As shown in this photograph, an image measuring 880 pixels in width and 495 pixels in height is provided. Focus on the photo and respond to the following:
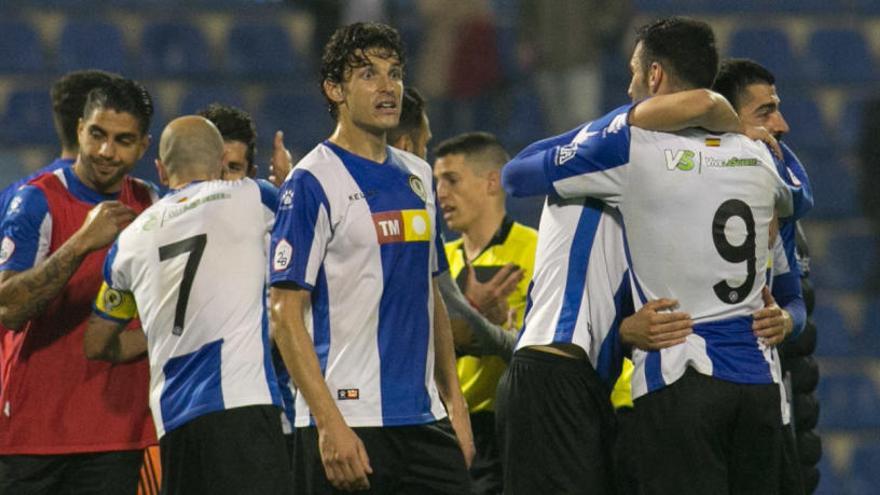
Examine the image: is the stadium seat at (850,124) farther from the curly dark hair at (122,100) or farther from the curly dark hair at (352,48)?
the curly dark hair at (352,48)

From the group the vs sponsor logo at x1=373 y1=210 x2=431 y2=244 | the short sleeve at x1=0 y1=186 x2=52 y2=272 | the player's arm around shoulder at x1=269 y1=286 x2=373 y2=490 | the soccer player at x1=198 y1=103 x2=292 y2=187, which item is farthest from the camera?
the soccer player at x1=198 y1=103 x2=292 y2=187

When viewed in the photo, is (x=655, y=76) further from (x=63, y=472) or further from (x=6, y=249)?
(x=63, y=472)

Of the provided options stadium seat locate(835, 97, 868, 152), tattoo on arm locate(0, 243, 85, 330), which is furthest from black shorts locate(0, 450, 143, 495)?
stadium seat locate(835, 97, 868, 152)

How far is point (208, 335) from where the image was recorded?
4863 mm

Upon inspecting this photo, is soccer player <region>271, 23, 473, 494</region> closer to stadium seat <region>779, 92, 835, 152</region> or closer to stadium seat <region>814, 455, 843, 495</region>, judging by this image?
stadium seat <region>814, 455, 843, 495</region>

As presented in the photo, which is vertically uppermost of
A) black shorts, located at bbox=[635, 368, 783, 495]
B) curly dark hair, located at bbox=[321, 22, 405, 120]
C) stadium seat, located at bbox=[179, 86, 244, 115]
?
stadium seat, located at bbox=[179, 86, 244, 115]

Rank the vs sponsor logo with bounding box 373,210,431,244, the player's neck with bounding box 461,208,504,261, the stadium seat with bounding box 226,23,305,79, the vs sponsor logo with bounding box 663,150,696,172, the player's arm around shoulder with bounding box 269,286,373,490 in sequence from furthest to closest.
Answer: the stadium seat with bounding box 226,23,305,79
the player's neck with bounding box 461,208,504,261
the vs sponsor logo with bounding box 663,150,696,172
the vs sponsor logo with bounding box 373,210,431,244
the player's arm around shoulder with bounding box 269,286,373,490

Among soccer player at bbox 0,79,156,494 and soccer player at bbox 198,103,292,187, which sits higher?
soccer player at bbox 198,103,292,187

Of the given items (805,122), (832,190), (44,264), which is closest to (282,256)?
(44,264)

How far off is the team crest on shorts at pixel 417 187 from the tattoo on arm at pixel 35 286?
48.9 inches

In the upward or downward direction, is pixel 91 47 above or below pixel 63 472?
above

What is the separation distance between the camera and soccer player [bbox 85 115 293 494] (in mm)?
4848

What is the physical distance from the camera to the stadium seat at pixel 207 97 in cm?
1121

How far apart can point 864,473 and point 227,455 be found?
663 centimetres
